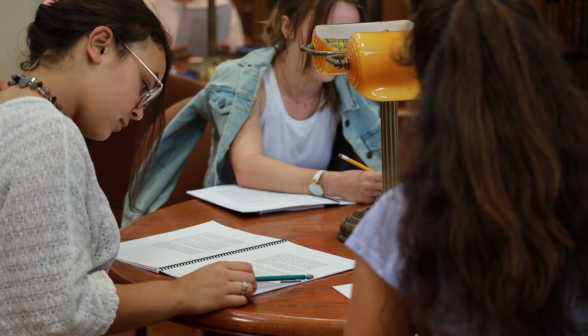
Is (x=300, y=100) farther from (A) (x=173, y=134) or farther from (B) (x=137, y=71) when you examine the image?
(B) (x=137, y=71)

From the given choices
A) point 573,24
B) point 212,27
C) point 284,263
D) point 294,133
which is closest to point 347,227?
point 284,263

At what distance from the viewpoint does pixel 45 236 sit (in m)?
0.70

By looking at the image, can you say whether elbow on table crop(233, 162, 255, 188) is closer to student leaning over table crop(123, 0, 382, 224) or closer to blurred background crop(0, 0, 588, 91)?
student leaning over table crop(123, 0, 382, 224)

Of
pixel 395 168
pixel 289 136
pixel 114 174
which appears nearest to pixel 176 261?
pixel 395 168

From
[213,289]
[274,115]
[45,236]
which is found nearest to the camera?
[45,236]

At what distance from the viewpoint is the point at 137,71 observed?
3.16 ft

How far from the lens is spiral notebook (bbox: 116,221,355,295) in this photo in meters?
0.93

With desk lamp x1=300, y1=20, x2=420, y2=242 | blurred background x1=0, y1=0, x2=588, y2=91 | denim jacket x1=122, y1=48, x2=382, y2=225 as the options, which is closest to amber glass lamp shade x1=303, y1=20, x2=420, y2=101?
desk lamp x1=300, y1=20, x2=420, y2=242

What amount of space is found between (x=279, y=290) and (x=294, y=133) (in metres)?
0.97

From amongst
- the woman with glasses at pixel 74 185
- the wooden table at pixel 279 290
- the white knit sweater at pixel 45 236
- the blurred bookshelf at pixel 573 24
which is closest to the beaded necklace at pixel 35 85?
the woman with glasses at pixel 74 185

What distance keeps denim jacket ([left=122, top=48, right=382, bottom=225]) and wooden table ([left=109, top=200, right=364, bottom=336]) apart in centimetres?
39

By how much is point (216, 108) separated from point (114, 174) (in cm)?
61

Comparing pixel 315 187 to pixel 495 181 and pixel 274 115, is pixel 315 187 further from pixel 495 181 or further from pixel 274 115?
pixel 495 181

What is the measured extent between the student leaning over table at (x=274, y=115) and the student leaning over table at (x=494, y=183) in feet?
3.16
